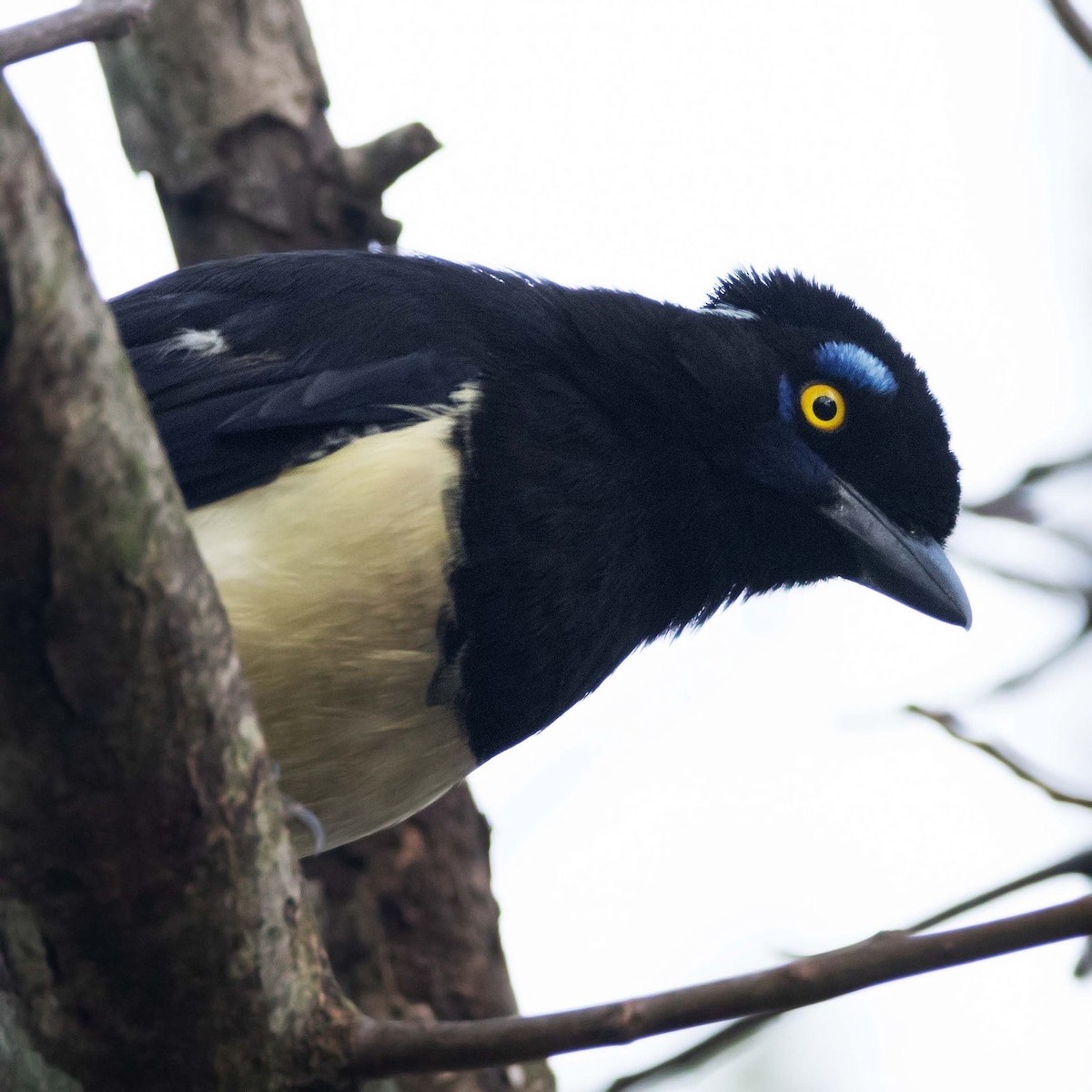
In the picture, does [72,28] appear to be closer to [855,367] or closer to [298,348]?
[298,348]

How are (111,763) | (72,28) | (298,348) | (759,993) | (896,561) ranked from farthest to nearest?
(896,561) → (298,348) → (111,763) → (72,28) → (759,993)

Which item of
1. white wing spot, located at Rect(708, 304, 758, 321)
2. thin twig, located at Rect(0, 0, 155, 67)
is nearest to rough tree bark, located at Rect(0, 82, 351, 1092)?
thin twig, located at Rect(0, 0, 155, 67)

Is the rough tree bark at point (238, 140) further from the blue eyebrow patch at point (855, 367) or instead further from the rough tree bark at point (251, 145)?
the blue eyebrow patch at point (855, 367)

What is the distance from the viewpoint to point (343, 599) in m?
3.78

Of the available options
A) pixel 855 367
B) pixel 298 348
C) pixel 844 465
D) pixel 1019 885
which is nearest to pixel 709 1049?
pixel 1019 885

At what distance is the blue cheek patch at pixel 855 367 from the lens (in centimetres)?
461

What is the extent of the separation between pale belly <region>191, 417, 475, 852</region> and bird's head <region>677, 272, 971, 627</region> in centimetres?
102

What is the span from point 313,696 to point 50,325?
1.67 meters

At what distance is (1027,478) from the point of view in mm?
4992

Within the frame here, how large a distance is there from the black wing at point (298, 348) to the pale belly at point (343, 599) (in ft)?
0.34

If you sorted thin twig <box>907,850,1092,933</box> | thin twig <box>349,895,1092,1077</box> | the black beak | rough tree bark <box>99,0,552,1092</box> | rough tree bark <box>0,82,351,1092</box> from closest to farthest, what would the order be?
thin twig <box>349,895,1092,1077</box>, rough tree bark <box>0,82,351,1092</box>, thin twig <box>907,850,1092,933</box>, the black beak, rough tree bark <box>99,0,552,1092</box>

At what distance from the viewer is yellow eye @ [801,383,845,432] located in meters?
4.62

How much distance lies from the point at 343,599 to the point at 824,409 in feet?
5.33

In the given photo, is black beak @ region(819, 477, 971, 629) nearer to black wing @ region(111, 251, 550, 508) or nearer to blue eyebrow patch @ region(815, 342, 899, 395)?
blue eyebrow patch @ region(815, 342, 899, 395)
